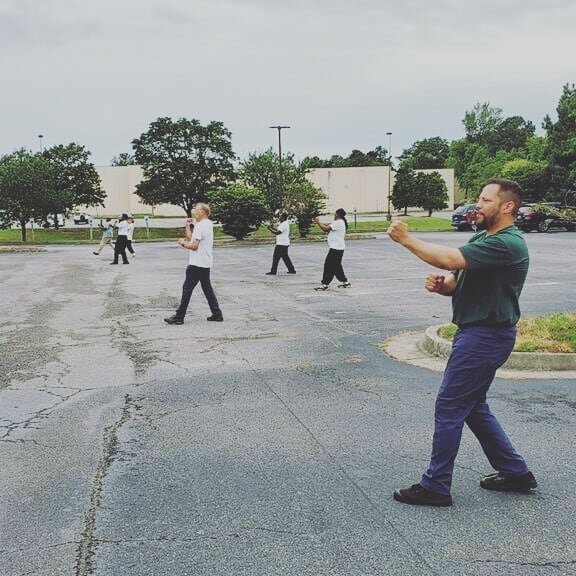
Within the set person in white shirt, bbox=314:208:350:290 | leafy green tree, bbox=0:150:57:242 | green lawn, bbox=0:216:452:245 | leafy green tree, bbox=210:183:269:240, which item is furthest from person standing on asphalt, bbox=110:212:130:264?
leafy green tree, bbox=0:150:57:242

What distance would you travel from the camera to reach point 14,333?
10219 millimetres

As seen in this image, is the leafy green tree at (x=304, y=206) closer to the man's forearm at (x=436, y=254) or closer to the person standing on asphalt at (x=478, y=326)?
the person standing on asphalt at (x=478, y=326)

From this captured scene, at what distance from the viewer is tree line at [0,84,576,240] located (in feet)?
127

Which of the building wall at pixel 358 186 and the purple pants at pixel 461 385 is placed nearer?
the purple pants at pixel 461 385

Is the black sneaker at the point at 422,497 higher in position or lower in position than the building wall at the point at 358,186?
lower

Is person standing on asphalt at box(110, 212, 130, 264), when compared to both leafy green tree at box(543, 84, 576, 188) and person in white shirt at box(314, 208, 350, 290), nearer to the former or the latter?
person in white shirt at box(314, 208, 350, 290)

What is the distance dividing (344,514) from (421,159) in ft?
368

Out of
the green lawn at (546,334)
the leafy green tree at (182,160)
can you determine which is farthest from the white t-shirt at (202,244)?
the leafy green tree at (182,160)

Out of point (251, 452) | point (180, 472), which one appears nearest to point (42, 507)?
point (180, 472)

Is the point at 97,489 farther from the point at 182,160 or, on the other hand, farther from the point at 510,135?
the point at 510,135

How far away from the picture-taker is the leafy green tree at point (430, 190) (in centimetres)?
6372

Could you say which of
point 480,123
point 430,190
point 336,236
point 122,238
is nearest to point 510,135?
point 480,123

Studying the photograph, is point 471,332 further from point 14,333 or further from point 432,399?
point 14,333

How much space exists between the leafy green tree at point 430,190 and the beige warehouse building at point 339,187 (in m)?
15.9
